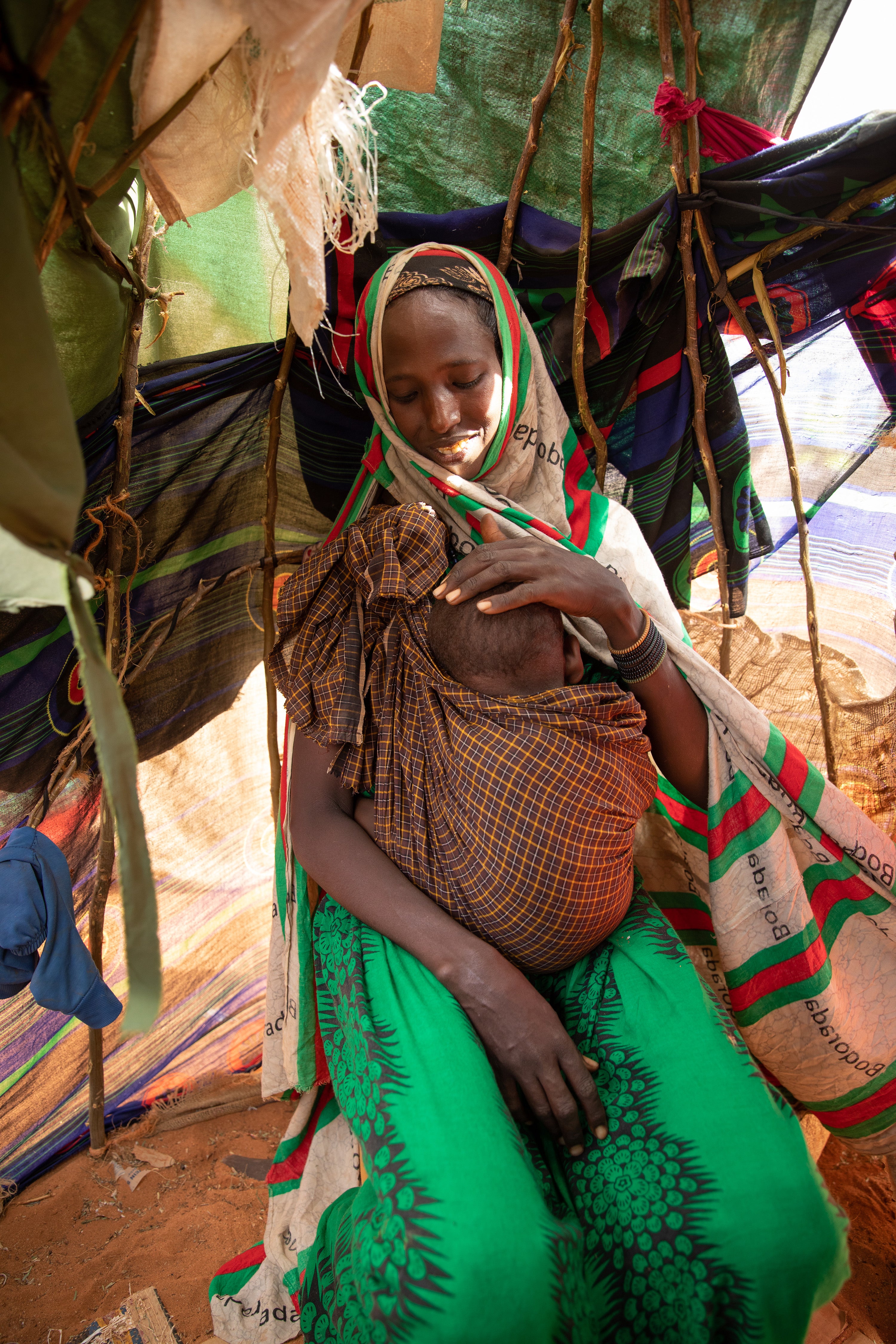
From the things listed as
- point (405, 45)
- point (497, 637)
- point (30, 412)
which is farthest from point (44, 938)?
point (405, 45)

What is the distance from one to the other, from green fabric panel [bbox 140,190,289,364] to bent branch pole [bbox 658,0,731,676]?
1062 mm

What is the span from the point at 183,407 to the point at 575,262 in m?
1.10

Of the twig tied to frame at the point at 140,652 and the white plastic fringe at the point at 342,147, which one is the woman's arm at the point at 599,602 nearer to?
the white plastic fringe at the point at 342,147

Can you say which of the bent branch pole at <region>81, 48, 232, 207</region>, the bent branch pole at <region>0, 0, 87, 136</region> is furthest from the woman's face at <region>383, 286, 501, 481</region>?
the bent branch pole at <region>0, 0, 87, 136</region>

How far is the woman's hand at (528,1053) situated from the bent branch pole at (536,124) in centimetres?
182

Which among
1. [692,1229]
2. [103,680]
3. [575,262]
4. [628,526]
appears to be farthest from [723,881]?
[575,262]

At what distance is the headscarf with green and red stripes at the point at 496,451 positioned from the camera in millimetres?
1769

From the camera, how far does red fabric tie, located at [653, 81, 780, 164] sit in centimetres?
198

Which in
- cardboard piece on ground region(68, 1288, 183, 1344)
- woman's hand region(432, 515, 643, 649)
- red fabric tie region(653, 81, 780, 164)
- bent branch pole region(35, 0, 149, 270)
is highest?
red fabric tie region(653, 81, 780, 164)

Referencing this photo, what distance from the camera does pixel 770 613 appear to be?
7.90ft

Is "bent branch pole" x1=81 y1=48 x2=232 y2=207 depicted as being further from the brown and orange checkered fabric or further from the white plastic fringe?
the brown and orange checkered fabric

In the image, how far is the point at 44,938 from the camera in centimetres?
164

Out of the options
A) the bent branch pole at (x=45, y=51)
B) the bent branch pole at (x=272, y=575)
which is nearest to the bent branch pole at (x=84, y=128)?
the bent branch pole at (x=45, y=51)

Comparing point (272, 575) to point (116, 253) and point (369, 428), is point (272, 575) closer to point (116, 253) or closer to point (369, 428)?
point (369, 428)
